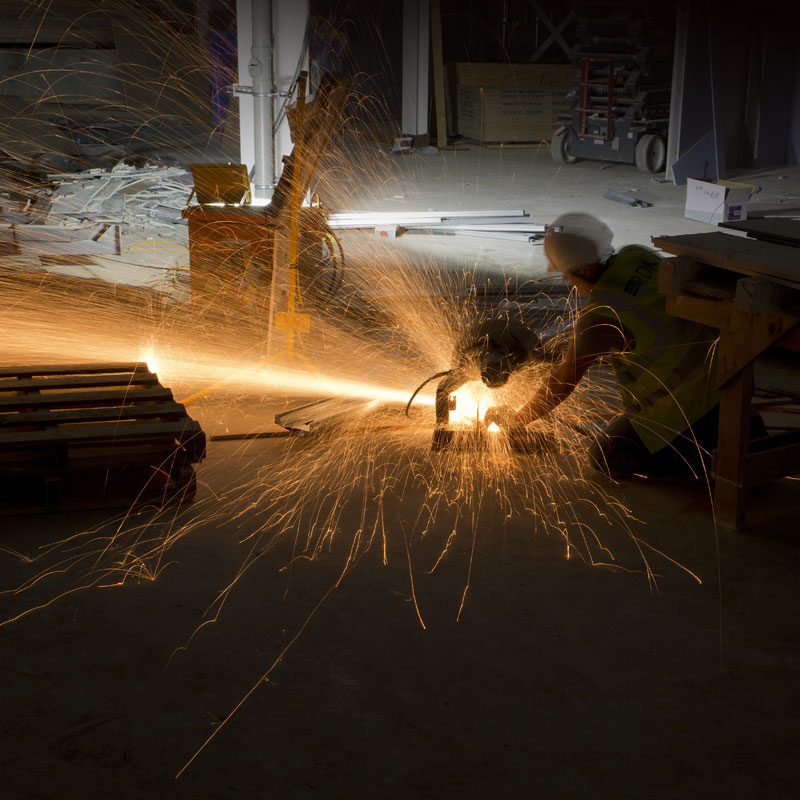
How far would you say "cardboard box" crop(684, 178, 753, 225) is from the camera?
34.9 ft

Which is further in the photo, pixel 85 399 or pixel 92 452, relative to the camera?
pixel 85 399

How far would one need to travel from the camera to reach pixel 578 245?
13.8 feet

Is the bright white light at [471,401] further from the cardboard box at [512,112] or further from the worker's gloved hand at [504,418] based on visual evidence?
the cardboard box at [512,112]

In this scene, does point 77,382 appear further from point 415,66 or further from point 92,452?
point 415,66

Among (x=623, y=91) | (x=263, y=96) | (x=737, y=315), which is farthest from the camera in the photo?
(x=623, y=91)

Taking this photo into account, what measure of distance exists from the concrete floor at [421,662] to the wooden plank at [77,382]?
670 millimetres

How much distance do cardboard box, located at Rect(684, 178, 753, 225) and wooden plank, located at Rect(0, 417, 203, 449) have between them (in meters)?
7.96

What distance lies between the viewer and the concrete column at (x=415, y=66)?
16.0 m

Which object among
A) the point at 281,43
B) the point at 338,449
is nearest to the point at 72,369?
the point at 338,449

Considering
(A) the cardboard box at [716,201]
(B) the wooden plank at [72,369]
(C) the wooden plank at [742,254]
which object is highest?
(A) the cardboard box at [716,201]

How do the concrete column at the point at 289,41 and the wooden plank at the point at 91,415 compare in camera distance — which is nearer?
the wooden plank at the point at 91,415

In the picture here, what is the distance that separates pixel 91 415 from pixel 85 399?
0.16 metres

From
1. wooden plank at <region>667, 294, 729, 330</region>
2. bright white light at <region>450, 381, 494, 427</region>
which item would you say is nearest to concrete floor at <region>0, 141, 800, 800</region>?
bright white light at <region>450, 381, 494, 427</region>

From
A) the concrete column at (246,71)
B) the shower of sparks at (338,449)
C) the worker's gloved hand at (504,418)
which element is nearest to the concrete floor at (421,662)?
the shower of sparks at (338,449)
